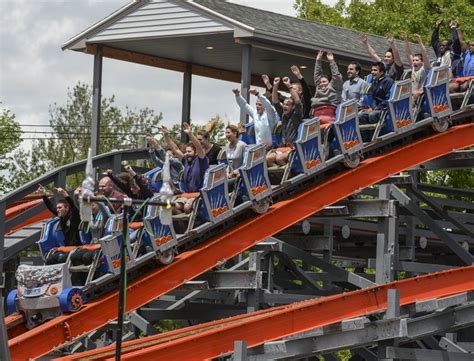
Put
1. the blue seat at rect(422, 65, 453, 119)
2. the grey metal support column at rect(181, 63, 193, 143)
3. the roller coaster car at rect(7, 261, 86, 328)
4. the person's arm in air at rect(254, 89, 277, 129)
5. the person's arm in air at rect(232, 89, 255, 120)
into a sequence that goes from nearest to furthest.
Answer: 1. the roller coaster car at rect(7, 261, 86, 328)
2. the person's arm in air at rect(254, 89, 277, 129)
3. the person's arm in air at rect(232, 89, 255, 120)
4. the blue seat at rect(422, 65, 453, 119)
5. the grey metal support column at rect(181, 63, 193, 143)

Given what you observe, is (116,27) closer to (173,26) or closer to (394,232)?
(173,26)

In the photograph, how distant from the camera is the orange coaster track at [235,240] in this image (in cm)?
1891

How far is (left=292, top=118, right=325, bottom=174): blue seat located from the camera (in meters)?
21.2

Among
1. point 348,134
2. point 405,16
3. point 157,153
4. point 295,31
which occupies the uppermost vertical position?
point 405,16

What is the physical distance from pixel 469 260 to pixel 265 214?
4.77 meters

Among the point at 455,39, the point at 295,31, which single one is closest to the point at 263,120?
the point at 455,39

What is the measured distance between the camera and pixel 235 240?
20984 millimetres

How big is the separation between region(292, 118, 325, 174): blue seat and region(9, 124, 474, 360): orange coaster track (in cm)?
45

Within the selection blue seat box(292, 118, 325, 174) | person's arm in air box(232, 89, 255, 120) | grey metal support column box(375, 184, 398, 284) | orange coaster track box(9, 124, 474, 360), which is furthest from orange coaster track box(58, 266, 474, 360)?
person's arm in air box(232, 89, 255, 120)

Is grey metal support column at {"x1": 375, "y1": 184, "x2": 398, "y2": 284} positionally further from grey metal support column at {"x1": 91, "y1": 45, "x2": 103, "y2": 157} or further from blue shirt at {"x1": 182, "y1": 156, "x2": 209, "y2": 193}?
grey metal support column at {"x1": 91, "y1": 45, "x2": 103, "y2": 157}

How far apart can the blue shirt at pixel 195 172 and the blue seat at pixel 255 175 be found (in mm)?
760

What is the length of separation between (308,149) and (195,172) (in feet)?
5.59

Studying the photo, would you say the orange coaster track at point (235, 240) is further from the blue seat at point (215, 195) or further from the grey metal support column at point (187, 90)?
the grey metal support column at point (187, 90)

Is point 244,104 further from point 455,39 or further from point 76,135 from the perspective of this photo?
point 76,135
